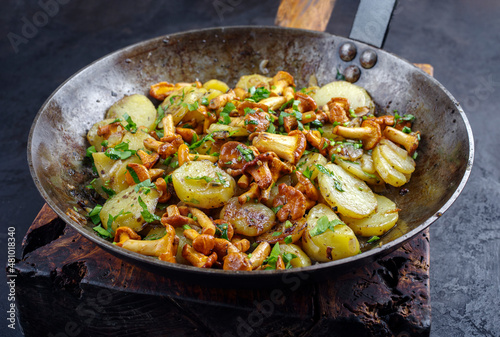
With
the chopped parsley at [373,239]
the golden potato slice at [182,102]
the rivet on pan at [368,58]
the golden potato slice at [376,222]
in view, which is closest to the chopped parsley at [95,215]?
the golden potato slice at [182,102]

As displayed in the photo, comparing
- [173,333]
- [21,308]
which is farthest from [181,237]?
[21,308]

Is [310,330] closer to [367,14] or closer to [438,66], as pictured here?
[367,14]

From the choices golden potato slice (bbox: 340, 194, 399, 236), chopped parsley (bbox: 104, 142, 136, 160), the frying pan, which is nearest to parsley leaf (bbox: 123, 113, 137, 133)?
chopped parsley (bbox: 104, 142, 136, 160)

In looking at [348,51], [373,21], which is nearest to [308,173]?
[348,51]

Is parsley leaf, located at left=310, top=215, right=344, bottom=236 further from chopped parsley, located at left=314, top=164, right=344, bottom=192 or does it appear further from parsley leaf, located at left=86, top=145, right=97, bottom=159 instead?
parsley leaf, located at left=86, top=145, right=97, bottom=159

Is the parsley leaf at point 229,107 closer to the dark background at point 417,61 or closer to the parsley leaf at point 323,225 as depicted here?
the parsley leaf at point 323,225

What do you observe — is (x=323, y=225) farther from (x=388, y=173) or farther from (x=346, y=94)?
(x=346, y=94)

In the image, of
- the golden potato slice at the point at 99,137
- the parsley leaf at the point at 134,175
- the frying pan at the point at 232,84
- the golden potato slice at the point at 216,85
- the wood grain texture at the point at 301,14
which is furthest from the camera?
the wood grain texture at the point at 301,14
